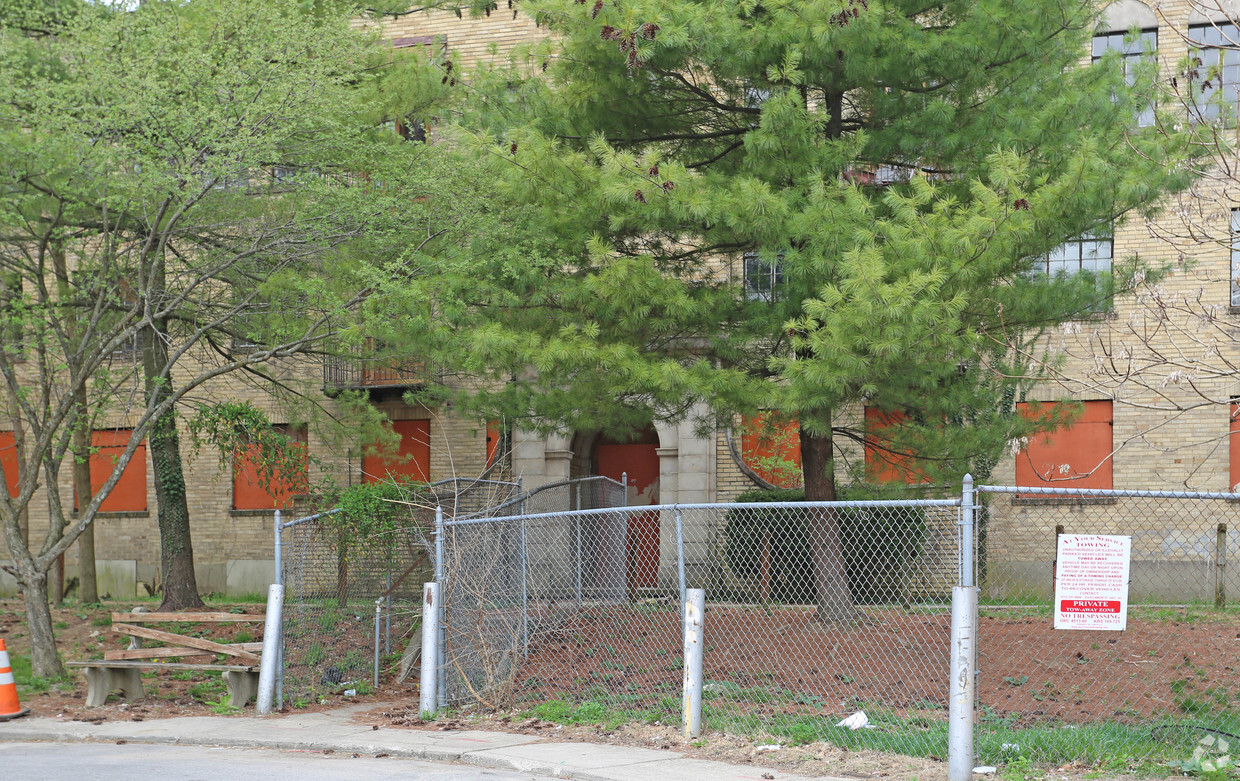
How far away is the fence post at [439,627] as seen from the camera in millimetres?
10031

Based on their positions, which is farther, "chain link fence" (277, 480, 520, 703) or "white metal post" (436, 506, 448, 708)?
"chain link fence" (277, 480, 520, 703)

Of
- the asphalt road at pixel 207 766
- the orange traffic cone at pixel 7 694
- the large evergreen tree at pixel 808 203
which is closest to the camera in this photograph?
the asphalt road at pixel 207 766

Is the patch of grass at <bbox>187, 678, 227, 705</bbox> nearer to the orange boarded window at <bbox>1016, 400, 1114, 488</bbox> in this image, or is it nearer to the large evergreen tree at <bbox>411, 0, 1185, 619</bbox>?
the large evergreen tree at <bbox>411, 0, 1185, 619</bbox>

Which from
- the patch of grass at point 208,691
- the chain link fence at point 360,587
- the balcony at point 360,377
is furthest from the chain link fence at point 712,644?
the balcony at point 360,377

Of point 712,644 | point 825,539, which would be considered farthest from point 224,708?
point 825,539

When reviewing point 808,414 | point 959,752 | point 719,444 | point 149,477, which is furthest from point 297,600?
point 149,477

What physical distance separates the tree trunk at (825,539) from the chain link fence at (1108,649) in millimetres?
1566

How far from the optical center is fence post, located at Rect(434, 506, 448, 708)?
1003 cm

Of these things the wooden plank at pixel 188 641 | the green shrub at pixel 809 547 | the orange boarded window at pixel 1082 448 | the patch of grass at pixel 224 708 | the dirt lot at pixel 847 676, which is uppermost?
the orange boarded window at pixel 1082 448

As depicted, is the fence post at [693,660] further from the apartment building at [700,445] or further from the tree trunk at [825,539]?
the apartment building at [700,445]

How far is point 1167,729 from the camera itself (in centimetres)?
808

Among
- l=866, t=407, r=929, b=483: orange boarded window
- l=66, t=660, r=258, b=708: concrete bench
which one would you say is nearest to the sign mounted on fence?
l=866, t=407, r=929, b=483: orange boarded window

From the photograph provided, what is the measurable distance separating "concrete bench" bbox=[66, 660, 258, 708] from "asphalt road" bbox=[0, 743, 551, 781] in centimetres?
179

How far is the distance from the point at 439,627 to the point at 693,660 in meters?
2.76
